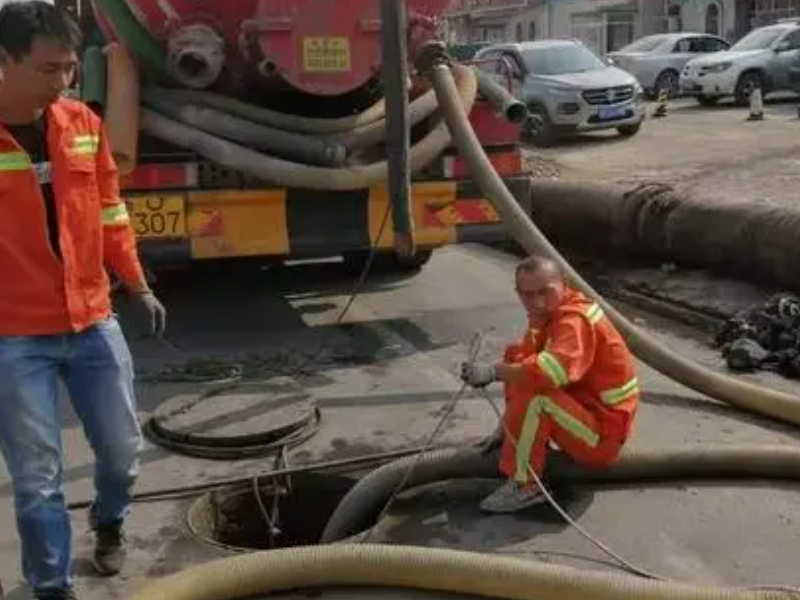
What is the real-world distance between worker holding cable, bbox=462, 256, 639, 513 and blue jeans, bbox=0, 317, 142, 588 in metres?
1.30

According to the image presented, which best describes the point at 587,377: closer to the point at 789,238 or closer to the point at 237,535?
the point at 237,535

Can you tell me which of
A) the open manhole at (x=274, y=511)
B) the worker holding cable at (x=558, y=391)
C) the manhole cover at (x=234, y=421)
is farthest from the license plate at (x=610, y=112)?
the worker holding cable at (x=558, y=391)

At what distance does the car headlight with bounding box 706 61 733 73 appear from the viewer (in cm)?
2322

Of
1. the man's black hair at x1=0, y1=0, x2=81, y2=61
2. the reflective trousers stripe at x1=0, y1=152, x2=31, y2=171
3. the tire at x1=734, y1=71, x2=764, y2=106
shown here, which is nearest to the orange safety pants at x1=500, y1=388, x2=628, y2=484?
the reflective trousers stripe at x1=0, y1=152, x2=31, y2=171

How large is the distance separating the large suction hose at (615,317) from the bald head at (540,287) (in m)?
1.66

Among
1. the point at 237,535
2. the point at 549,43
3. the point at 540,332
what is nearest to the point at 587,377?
the point at 540,332

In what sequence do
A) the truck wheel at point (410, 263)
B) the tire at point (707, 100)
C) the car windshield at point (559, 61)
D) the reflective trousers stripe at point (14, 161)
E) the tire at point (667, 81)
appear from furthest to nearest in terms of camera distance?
1. the tire at point (667, 81)
2. the tire at point (707, 100)
3. the car windshield at point (559, 61)
4. the truck wheel at point (410, 263)
5. the reflective trousers stripe at point (14, 161)

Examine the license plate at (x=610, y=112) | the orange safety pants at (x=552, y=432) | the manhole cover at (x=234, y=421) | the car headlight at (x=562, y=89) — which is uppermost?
the car headlight at (x=562, y=89)

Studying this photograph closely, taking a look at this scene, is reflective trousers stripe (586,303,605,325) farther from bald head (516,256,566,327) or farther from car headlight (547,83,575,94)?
car headlight (547,83,575,94)

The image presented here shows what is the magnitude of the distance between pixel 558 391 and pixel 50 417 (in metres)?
1.81

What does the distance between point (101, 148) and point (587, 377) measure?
1947mm

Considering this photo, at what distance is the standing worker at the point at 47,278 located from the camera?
334 centimetres

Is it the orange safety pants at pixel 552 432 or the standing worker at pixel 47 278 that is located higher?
the standing worker at pixel 47 278

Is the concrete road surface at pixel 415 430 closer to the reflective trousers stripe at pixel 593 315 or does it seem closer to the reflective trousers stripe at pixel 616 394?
the reflective trousers stripe at pixel 616 394
